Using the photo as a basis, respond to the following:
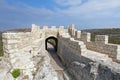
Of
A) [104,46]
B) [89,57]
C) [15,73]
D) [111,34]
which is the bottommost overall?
[15,73]

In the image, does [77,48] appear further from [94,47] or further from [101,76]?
[101,76]

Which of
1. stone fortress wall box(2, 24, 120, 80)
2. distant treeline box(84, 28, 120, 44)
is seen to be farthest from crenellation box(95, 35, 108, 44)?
distant treeline box(84, 28, 120, 44)

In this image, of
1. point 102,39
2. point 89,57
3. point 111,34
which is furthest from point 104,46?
point 111,34

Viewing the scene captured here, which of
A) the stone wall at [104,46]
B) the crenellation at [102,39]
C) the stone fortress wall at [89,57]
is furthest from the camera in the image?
the crenellation at [102,39]

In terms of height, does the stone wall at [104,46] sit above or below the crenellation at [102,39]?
below

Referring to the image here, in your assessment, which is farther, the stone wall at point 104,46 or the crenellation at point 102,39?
the crenellation at point 102,39

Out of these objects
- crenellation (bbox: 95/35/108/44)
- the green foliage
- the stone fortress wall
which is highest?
crenellation (bbox: 95/35/108/44)

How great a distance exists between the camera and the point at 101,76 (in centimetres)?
510

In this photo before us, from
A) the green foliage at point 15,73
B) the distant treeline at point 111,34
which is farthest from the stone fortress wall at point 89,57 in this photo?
the distant treeline at point 111,34

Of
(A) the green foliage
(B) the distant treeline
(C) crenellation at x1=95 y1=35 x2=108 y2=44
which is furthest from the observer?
(B) the distant treeline

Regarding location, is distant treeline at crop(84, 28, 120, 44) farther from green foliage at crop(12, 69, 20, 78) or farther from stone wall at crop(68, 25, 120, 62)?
green foliage at crop(12, 69, 20, 78)

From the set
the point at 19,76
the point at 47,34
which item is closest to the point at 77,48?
the point at 19,76

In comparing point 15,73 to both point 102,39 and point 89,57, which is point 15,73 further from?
point 102,39

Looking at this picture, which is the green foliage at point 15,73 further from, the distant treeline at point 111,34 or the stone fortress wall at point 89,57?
the distant treeline at point 111,34
